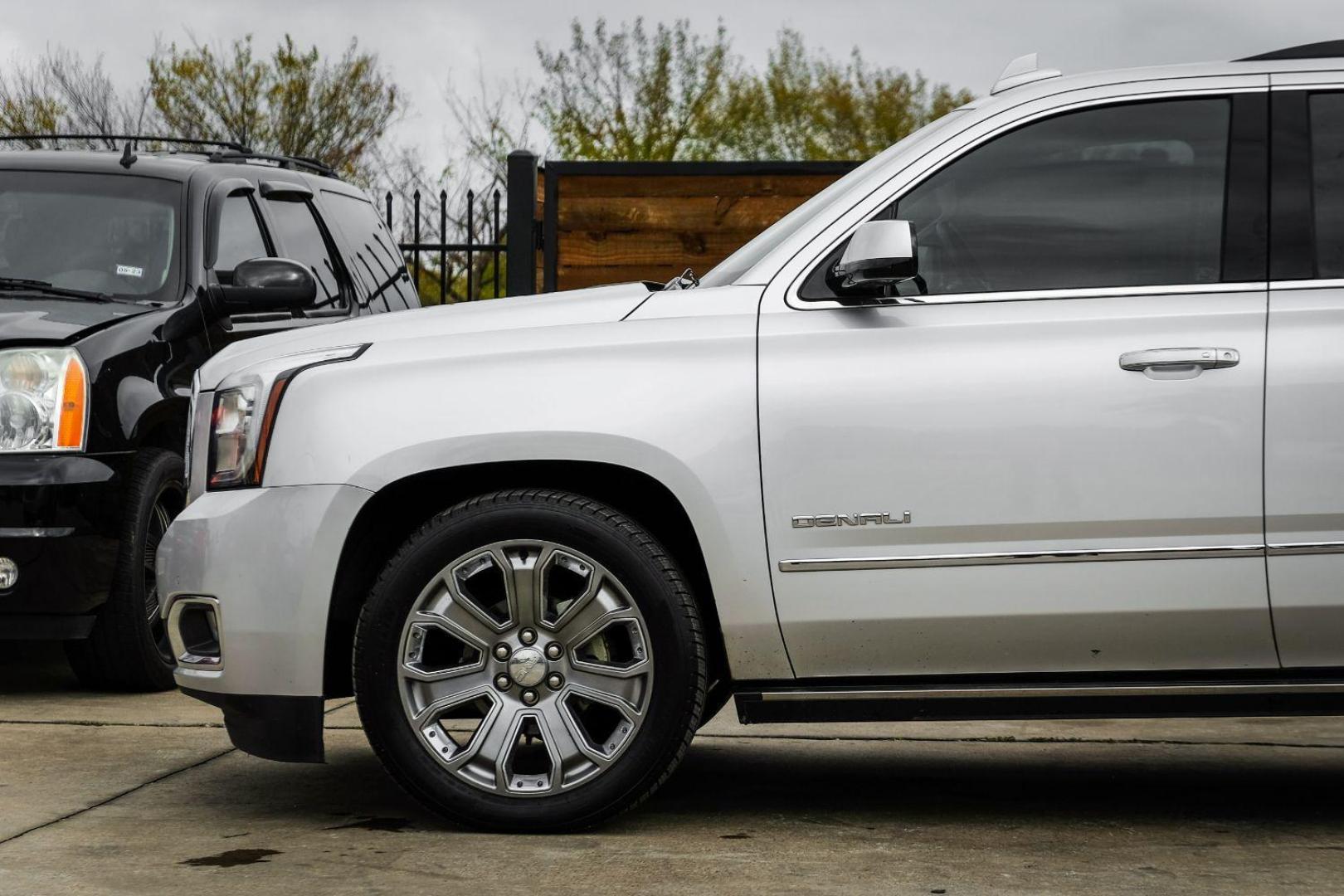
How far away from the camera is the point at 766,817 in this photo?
475cm

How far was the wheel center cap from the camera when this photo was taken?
4438 millimetres

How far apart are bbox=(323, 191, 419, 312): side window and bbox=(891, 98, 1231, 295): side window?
4123 mm

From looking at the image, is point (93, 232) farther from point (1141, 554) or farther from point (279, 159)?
point (1141, 554)

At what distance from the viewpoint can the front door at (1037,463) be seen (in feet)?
14.1

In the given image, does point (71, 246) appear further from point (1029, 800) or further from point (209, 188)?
point (1029, 800)

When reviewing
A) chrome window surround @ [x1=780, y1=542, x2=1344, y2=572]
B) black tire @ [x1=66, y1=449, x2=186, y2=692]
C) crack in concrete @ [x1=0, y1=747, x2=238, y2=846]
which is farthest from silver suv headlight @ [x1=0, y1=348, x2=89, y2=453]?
chrome window surround @ [x1=780, y1=542, x2=1344, y2=572]

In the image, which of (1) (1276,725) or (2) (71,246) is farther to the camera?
(2) (71,246)

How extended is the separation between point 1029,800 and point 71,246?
14.6 feet

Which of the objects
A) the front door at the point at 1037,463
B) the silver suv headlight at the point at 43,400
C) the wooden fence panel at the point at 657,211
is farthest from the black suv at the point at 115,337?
the front door at the point at 1037,463

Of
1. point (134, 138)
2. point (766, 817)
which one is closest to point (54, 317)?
point (134, 138)

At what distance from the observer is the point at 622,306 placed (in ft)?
15.0

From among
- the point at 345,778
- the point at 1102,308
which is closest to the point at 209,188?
the point at 345,778

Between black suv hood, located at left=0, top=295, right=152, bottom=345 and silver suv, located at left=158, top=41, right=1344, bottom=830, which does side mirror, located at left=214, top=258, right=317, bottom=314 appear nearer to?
black suv hood, located at left=0, top=295, right=152, bottom=345

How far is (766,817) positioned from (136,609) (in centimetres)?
290
